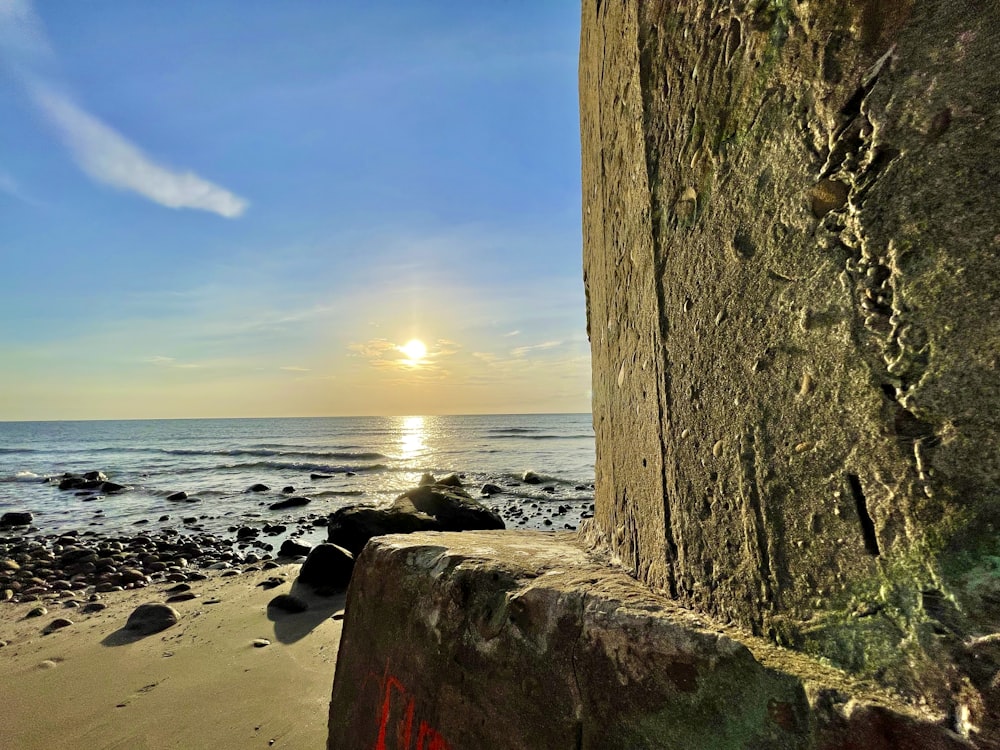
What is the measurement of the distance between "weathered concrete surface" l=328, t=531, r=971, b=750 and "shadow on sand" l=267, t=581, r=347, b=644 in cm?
318

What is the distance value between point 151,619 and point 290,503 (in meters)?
8.54

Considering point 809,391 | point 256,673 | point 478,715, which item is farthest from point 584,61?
point 256,673

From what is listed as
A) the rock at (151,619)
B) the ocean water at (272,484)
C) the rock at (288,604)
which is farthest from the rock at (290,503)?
the rock at (288,604)

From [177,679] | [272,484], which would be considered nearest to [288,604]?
[177,679]

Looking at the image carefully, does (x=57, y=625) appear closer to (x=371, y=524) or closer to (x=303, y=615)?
(x=303, y=615)

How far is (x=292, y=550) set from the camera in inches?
322

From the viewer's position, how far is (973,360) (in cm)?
75

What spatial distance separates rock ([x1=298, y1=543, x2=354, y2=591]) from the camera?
5660mm

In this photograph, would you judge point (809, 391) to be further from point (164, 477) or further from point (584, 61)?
point (164, 477)

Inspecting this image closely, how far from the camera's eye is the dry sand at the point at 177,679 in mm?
3064

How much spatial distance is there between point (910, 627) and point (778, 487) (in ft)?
0.92

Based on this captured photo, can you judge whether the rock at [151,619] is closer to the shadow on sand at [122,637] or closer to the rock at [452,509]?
the shadow on sand at [122,637]

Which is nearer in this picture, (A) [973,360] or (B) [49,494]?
(A) [973,360]

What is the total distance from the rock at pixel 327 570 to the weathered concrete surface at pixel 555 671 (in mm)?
4085
